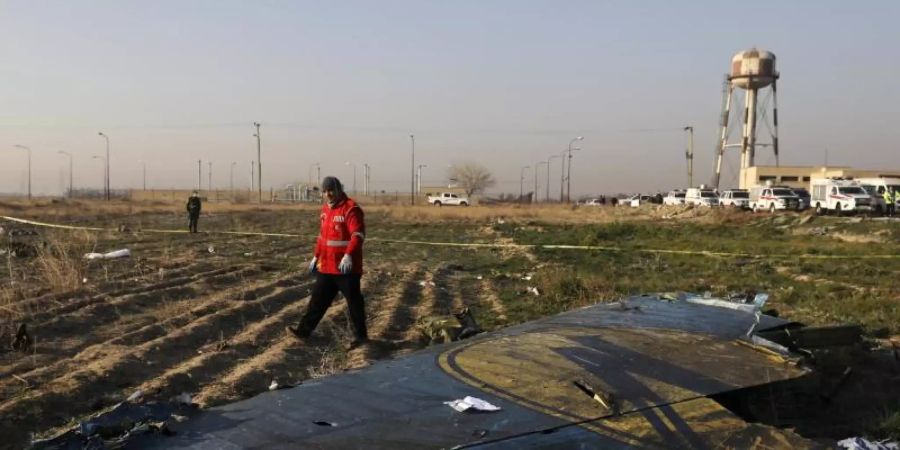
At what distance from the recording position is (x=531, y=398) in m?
2.92

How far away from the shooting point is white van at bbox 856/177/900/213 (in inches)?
1272

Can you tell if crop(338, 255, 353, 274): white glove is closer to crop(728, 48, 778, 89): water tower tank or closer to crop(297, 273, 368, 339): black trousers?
crop(297, 273, 368, 339): black trousers

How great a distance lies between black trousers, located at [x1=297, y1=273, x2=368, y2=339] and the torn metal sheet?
3058mm

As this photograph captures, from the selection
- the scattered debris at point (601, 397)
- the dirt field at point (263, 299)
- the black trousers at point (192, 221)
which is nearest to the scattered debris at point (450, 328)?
the dirt field at point (263, 299)

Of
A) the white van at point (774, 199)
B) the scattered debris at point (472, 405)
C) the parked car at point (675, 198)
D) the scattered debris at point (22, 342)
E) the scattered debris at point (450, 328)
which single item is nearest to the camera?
the scattered debris at point (472, 405)

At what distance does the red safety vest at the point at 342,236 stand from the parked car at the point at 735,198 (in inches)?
1510

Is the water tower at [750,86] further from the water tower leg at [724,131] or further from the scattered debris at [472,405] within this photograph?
the scattered debris at [472,405]

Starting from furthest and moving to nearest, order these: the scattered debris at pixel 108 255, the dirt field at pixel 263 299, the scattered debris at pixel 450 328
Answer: the scattered debris at pixel 108 255
the scattered debris at pixel 450 328
the dirt field at pixel 263 299

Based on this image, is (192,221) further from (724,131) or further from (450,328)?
(724,131)

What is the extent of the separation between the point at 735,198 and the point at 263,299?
38847mm

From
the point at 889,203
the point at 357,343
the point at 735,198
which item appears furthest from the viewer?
the point at 735,198

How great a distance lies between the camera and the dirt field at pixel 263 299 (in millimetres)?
5727

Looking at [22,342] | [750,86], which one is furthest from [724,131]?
[22,342]

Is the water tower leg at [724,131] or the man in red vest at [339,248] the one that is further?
the water tower leg at [724,131]
